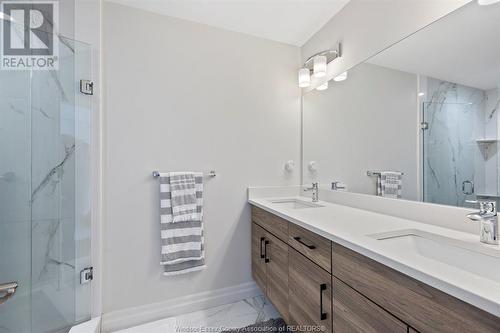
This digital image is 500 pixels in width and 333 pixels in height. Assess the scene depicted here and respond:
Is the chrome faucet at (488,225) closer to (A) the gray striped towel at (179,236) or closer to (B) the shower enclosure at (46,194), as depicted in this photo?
(A) the gray striped towel at (179,236)

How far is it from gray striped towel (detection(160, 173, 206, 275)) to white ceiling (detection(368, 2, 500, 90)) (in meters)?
1.56

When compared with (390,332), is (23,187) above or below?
above

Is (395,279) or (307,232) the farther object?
(307,232)

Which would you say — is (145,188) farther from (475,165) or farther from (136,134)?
(475,165)

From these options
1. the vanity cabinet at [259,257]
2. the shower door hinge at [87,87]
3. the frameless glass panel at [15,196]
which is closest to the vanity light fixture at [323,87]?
the vanity cabinet at [259,257]

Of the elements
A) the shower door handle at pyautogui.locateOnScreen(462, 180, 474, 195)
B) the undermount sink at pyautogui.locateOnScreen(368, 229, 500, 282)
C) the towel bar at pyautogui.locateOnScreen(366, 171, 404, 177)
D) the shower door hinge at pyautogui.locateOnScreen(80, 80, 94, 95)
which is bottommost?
the undermount sink at pyautogui.locateOnScreen(368, 229, 500, 282)

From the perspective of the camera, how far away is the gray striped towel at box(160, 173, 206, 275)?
1687 mm

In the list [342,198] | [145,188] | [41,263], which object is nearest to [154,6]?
[145,188]

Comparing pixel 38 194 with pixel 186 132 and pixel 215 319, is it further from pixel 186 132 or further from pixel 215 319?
pixel 215 319

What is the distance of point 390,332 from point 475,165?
32.4 inches

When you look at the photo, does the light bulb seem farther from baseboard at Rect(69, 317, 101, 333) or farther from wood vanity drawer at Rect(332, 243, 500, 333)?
baseboard at Rect(69, 317, 101, 333)

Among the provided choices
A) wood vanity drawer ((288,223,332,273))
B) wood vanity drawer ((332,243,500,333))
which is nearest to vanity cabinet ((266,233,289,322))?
wood vanity drawer ((288,223,332,273))

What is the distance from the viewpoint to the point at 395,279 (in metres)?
0.74

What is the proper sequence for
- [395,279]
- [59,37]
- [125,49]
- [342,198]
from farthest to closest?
[342,198] < [125,49] < [59,37] < [395,279]
